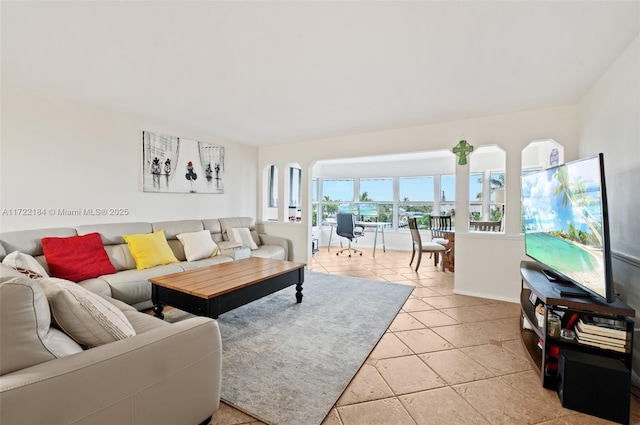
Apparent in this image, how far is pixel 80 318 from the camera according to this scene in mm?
1180

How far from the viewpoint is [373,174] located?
24.2 ft

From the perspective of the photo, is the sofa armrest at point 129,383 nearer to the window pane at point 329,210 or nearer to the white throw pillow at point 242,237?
the white throw pillow at point 242,237

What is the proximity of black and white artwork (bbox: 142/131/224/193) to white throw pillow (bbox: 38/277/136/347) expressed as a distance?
9.48 feet

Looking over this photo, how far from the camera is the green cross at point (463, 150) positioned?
357 cm

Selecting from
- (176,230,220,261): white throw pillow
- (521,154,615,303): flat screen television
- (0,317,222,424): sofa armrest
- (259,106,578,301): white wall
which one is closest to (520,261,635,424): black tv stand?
(521,154,615,303): flat screen television

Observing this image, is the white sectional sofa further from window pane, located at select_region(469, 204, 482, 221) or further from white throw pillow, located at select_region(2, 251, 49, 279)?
window pane, located at select_region(469, 204, 482, 221)

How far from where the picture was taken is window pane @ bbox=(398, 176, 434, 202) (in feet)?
22.4

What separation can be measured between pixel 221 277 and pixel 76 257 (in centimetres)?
141

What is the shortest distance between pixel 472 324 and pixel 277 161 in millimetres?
4077

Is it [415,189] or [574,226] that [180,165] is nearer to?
[574,226]

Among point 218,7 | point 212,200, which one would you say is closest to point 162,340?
point 218,7

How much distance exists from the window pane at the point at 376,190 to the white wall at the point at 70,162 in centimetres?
465

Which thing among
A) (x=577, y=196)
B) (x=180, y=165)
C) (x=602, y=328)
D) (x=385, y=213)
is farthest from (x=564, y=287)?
(x=385, y=213)

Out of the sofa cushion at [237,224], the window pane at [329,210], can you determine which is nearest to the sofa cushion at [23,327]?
the sofa cushion at [237,224]
